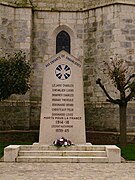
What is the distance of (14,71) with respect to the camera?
13.5 meters

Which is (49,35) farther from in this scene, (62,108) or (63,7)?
(62,108)

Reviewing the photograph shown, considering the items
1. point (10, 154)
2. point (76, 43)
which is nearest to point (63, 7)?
point (76, 43)

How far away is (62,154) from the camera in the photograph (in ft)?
32.4

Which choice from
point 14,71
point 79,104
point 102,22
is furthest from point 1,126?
point 102,22

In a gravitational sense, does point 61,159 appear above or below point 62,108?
below

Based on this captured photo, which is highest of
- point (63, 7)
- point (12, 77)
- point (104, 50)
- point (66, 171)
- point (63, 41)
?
point (63, 7)

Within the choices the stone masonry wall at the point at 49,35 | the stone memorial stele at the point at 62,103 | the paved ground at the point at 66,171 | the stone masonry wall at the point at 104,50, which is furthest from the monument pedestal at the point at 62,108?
the stone masonry wall at the point at 49,35

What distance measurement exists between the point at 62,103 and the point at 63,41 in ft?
26.9

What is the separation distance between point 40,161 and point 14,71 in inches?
205

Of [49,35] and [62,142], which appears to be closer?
[62,142]

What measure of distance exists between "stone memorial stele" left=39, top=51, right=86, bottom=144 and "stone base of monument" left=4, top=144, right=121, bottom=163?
61 centimetres

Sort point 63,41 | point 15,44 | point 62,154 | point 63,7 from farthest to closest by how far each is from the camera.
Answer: point 63,41, point 63,7, point 15,44, point 62,154

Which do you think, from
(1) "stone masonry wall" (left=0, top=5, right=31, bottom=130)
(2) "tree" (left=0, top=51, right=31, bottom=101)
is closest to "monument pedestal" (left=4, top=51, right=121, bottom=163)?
(2) "tree" (left=0, top=51, right=31, bottom=101)

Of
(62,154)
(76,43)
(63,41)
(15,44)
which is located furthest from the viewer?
(63,41)
